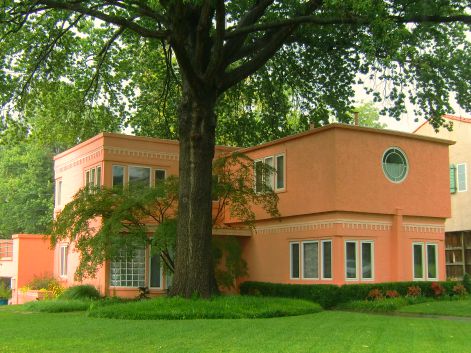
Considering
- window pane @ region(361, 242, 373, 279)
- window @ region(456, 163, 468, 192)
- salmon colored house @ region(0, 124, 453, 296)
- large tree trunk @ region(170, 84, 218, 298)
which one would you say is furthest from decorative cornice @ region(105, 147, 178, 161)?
window @ region(456, 163, 468, 192)

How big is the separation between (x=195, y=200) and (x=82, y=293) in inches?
282

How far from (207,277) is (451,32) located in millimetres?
11314

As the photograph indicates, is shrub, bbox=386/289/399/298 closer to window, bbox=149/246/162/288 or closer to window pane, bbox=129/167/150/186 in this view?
window, bbox=149/246/162/288

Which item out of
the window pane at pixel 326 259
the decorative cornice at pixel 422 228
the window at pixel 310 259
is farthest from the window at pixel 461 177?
the window pane at pixel 326 259

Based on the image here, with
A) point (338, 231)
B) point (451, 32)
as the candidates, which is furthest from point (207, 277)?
point (451, 32)

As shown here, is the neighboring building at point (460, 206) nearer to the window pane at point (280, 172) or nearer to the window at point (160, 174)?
the window pane at point (280, 172)

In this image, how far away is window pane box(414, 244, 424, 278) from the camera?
22938mm

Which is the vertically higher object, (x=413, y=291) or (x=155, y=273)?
(x=155, y=273)

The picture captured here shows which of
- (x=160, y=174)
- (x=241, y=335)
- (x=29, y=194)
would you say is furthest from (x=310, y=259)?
Answer: (x=29, y=194)

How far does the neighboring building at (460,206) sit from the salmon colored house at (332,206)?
8.08 meters

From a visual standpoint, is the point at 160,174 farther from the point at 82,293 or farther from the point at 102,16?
the point at 102,16

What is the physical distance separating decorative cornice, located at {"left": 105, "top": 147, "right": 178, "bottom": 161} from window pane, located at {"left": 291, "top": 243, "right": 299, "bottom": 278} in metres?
6.70

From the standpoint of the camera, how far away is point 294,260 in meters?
23.5

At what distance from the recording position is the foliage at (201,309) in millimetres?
16422
